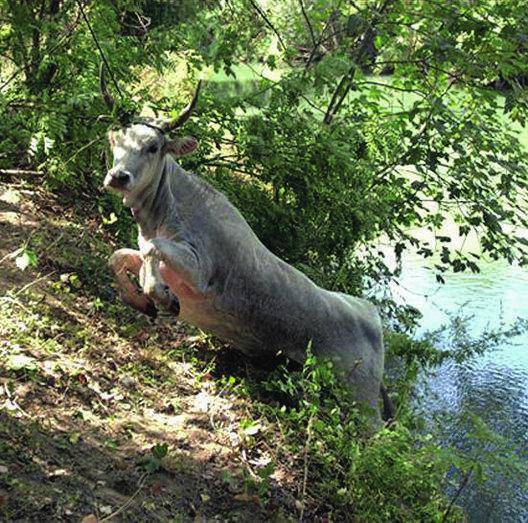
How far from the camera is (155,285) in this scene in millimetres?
4805

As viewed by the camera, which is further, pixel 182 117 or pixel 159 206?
pixel 159 206

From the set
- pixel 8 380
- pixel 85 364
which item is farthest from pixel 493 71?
pixel 8 380

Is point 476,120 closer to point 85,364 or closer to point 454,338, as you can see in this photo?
point 454,338

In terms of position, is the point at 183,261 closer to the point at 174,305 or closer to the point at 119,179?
the point at 174,305

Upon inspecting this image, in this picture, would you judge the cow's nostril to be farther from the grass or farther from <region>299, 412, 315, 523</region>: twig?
<region>299, 412, 315, 523</region>: twig

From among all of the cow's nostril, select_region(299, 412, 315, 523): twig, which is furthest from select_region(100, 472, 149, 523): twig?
the cow's nostril

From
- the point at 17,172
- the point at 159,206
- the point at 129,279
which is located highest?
the point at 159,206

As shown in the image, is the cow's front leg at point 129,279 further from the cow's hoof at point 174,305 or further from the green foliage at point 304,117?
the green foliage at point 304,117

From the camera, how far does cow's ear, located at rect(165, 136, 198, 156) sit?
511 centimetres

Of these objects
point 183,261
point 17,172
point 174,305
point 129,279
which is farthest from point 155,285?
point 17,172

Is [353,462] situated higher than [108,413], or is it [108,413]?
[353,462]

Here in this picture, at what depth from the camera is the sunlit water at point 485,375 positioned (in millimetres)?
6555

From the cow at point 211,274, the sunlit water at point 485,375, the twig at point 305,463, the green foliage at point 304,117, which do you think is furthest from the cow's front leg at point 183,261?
the sunlit water at point 485,375

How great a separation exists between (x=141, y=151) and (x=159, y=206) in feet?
1.62
